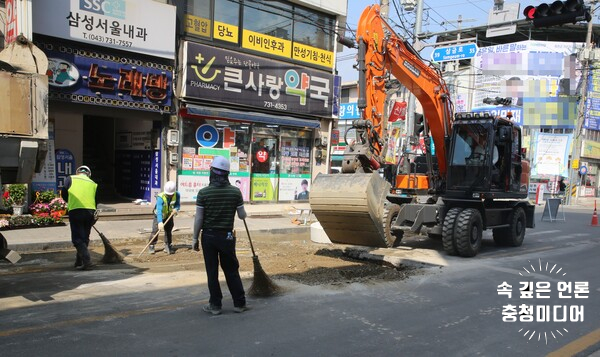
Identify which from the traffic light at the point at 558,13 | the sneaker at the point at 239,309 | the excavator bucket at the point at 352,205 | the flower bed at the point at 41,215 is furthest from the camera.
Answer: the flower bed at the point at 41,215

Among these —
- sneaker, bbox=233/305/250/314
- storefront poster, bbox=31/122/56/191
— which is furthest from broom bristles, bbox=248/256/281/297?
storefront poster, bbox=31/122/56/191

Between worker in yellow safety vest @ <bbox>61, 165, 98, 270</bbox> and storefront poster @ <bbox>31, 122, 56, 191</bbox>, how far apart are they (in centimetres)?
617

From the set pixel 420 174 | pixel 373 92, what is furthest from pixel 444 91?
pixel 373 92

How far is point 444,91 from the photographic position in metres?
11.3

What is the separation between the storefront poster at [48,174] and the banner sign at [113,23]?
2690 mm

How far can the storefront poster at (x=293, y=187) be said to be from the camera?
18.4 metres

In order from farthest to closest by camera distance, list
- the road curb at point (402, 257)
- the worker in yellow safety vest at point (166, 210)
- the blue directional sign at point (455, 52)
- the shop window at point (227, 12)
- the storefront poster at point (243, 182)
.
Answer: the storefront poster at point (243, 182) < the shop window at point (227, 12) < the blue directional sign at point (455, 52) < the worker in yellow safety vest at point (166, 210) < the road curb at point (402, 257)

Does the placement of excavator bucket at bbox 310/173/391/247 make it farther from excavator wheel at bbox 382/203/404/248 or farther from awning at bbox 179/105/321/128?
A: awning at bbox 179/105/321/128

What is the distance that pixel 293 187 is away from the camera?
18.7m

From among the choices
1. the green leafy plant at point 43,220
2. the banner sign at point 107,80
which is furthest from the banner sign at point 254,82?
the green leafy plant at point 43,220

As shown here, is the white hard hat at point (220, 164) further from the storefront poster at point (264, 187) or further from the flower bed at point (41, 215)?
the storefront poster at point (264, 187)

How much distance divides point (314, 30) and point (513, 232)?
11.4 meters

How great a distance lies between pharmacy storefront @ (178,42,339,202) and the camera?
50.4ft

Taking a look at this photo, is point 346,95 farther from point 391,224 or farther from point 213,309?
point 213,309
